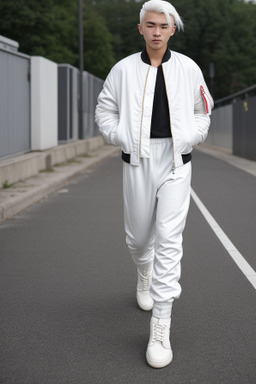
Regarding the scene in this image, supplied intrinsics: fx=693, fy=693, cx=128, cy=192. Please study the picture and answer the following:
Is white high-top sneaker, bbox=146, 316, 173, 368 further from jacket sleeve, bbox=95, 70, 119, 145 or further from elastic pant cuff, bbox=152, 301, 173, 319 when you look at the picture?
jacket sleeve, bbox=95, 70, 119, 145

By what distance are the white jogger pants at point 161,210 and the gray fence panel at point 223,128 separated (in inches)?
938

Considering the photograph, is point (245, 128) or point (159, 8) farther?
point (245, 128)

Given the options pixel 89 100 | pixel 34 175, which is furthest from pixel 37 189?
pixel 89 100

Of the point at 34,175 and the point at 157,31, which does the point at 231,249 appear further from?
the point at 34,175

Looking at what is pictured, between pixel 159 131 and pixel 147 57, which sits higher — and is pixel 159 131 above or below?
below

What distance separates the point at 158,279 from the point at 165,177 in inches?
24.3

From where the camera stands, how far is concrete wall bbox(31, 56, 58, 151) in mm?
A: 15773

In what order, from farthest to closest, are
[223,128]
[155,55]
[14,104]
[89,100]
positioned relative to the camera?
1. [223,128]
2. [89,100]
3. [14,104]
4. [155,55]

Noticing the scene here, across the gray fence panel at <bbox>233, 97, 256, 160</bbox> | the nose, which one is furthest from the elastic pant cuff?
the gray fence panel at <bbox>233, 97, 256, 160</bbox>

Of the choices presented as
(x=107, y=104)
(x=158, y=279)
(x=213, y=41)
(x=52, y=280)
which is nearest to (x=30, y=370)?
(x=158, y=279)

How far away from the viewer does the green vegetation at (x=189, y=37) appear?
57.6 m

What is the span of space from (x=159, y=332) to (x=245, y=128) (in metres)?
20.0

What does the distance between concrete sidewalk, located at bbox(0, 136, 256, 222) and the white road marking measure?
2.77 meters

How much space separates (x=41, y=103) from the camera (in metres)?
16.1
